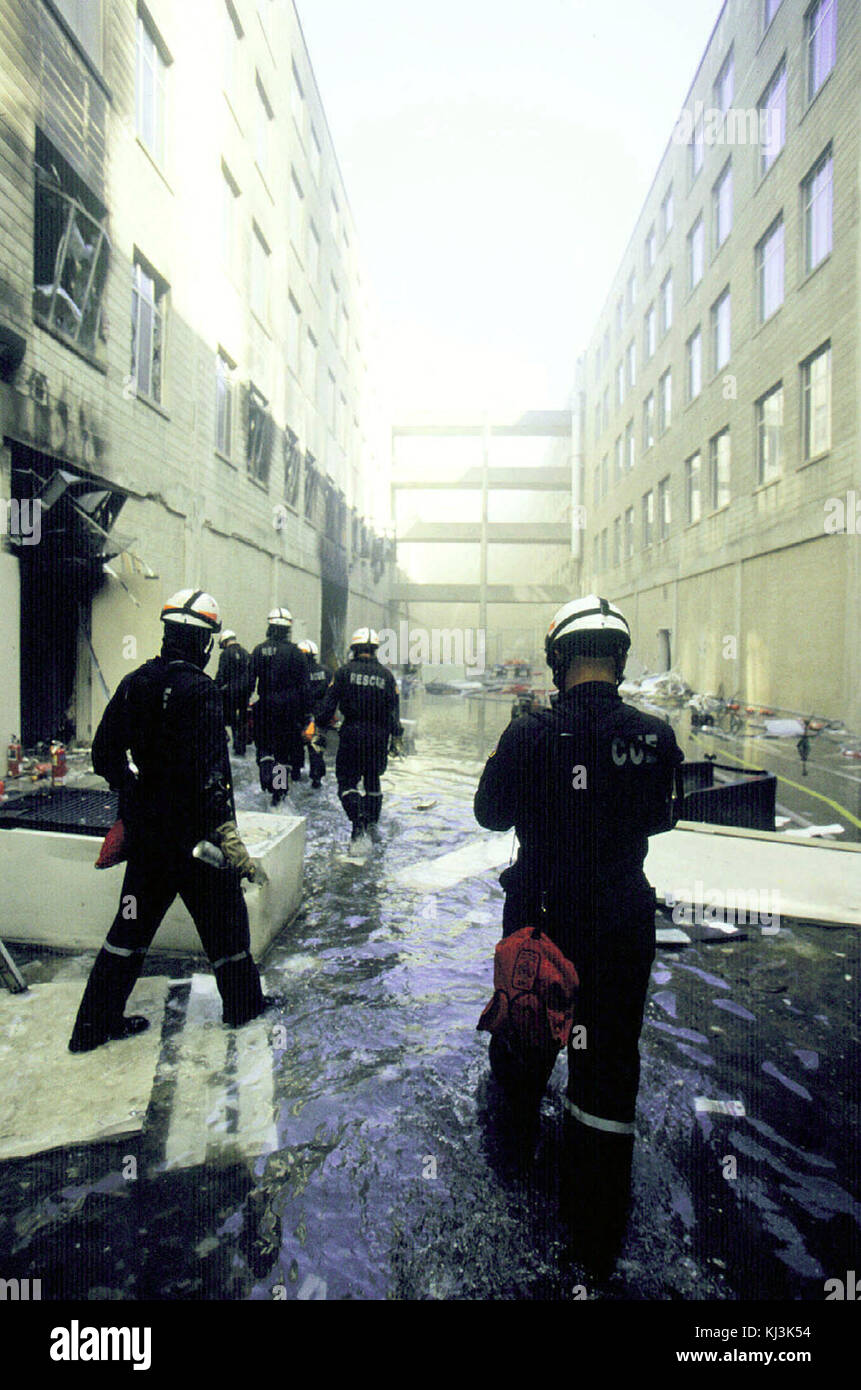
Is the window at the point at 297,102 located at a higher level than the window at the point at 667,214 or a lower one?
lower

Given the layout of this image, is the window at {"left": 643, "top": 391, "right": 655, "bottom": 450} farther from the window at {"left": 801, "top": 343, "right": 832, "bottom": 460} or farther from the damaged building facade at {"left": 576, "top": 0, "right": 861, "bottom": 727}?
the window at {"left": 801, "top": 343, "right": 832, "bottom": 460}

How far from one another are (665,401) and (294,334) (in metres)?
14.7

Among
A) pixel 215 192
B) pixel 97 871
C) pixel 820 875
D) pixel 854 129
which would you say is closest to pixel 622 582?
pixel 854 129

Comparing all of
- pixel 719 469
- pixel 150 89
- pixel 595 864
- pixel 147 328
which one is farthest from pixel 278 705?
pixel 719 469

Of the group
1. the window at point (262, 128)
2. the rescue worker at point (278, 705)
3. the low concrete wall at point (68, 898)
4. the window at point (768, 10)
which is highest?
the window at point (768, 10)

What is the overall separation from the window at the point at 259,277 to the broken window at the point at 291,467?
2690 millimetres

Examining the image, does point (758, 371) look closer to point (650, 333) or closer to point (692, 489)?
point (692, 489)

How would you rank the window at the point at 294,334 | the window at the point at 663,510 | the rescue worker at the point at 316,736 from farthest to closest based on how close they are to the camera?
1. the window at the point at 663,510
2. the window at the point at 294,334
3. the rescue worker at the point at 316,736

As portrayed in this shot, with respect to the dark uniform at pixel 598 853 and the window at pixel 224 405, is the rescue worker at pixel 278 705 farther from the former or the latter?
the window at pixel 224 405

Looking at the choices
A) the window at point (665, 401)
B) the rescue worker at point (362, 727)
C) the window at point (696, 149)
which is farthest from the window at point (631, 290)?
the rescue worker at point (362, 727)

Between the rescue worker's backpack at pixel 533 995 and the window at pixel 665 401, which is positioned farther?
the window at pixel 665 401

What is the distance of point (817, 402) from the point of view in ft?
48.3

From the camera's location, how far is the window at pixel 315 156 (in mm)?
20547
